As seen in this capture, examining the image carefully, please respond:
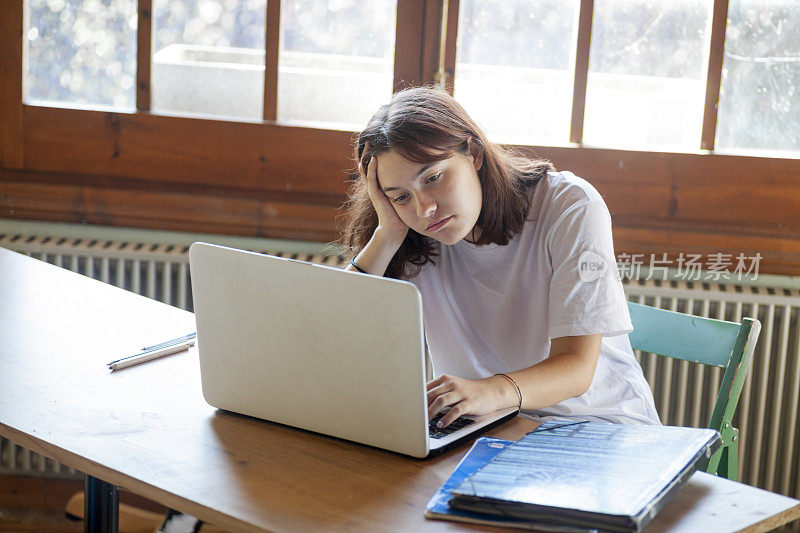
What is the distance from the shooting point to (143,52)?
2.30 metres

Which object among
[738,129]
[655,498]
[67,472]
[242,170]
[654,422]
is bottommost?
[67,472]

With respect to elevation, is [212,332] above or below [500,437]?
above

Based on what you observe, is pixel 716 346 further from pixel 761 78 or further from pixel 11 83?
pixel 11 83

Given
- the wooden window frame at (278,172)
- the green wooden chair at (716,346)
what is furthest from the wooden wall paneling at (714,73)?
the green wooden chair at (716,346)

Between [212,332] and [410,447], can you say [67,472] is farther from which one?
[410,447]

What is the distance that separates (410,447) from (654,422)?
56 centimetres

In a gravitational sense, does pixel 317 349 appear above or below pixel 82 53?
below

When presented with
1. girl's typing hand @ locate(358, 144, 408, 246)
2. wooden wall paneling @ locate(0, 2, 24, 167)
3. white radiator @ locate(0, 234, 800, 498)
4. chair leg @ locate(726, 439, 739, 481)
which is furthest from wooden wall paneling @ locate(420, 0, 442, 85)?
chair leg @ locate(726, 439, 739, 481)

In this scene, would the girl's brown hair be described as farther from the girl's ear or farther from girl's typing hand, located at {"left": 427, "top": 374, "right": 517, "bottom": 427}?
girl's typing hand, located at {"left": 427, "top": 374, "right": 517, "bottom": 427}

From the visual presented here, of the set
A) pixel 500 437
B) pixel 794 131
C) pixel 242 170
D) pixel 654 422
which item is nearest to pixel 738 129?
pixel 794 131

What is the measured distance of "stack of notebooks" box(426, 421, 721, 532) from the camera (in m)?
0.85

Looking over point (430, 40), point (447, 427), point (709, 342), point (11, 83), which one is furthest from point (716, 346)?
point (11, 83)

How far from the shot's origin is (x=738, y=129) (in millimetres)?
2207

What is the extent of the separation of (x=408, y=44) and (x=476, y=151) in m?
Answer: 0.91
